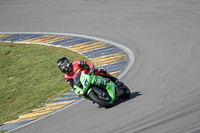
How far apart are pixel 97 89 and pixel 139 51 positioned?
15.7ft

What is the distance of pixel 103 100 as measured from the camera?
28.2ft

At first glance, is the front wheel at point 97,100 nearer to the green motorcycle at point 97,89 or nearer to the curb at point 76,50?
the green motorcycle at point 97,89

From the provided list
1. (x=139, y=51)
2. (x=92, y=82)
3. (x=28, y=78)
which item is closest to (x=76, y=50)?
(x=28, y=78)

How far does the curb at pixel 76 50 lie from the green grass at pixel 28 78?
385 mm

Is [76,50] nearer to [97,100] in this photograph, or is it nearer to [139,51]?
[139,51]

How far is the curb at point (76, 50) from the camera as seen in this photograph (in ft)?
34.6

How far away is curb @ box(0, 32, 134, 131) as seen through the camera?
34.6 ft

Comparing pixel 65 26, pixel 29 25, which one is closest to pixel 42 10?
pixel 29 25

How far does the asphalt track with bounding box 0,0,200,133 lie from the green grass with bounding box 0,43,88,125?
5.65ft

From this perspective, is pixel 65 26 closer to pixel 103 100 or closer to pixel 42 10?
pixel 42 10

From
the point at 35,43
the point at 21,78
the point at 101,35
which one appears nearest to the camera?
the point at 21,78

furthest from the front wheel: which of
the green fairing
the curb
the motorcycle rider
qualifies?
the curb

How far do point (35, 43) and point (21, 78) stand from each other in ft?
11.0

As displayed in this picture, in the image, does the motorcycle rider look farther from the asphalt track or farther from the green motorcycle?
the asphalt track
